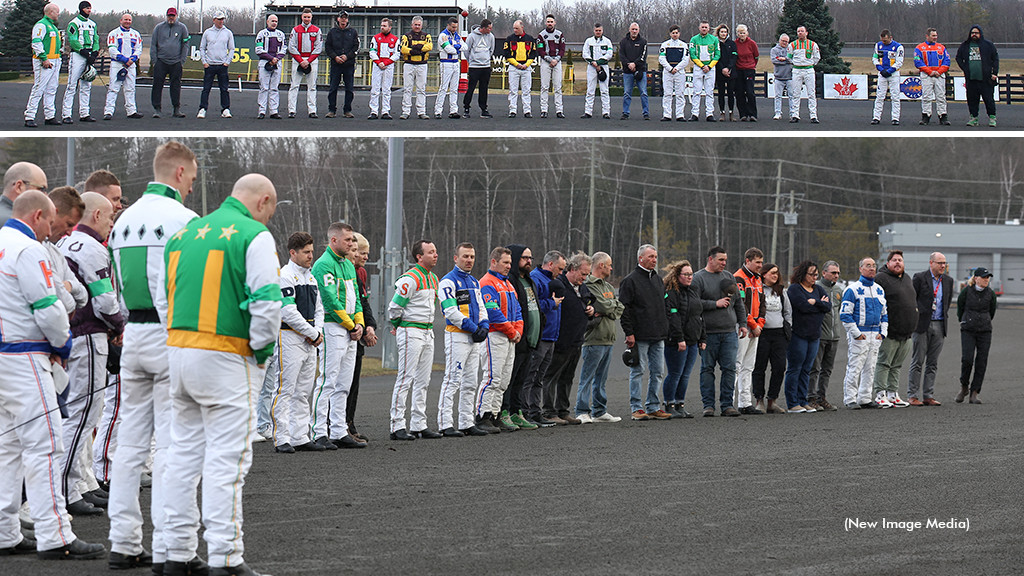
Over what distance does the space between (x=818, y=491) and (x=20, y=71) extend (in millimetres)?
34682

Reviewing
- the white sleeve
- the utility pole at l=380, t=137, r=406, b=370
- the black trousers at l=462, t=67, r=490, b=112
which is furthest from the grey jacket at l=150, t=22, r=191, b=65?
the white sleeve

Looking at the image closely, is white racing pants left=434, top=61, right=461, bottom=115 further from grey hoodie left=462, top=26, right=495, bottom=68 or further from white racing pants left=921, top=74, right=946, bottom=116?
white racing pants left=921, top=74, right=946, bottom=116

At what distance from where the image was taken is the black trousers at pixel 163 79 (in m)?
18.1

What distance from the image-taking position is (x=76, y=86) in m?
18.2

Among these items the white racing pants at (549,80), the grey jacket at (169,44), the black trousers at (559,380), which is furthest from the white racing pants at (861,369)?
the grey jacket at (169,44)

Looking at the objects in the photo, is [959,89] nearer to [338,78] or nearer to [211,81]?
[338,78]

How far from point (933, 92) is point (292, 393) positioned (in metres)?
15.8

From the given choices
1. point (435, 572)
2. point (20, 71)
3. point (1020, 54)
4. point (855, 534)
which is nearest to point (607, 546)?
point (435, 572)

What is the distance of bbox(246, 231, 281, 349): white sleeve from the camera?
197 inches

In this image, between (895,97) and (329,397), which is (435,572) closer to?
(329,397)

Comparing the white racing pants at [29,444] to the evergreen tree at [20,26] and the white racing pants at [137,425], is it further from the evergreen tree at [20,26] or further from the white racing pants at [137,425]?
the evergreen tree at [20,26]

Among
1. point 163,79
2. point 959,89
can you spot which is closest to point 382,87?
point 163,79

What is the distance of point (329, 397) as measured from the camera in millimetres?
10000

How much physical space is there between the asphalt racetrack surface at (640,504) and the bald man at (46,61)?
984 cm
